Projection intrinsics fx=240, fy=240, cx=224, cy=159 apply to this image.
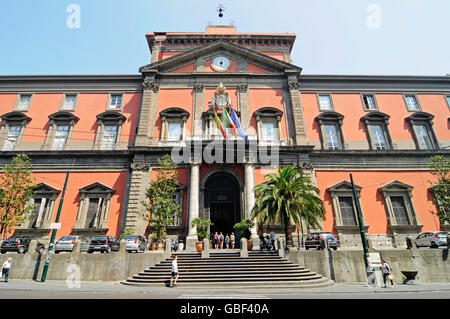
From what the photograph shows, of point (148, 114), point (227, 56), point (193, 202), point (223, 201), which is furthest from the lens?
point (227, 56)

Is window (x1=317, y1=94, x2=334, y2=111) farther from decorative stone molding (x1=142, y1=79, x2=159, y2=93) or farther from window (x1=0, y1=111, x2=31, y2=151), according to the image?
window (x1=0, y1=111, x2=31, y2=151)

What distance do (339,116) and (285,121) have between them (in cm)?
563

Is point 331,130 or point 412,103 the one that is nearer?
point 331,130

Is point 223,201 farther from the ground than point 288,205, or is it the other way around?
point 223,201

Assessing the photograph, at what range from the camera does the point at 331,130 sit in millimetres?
24453

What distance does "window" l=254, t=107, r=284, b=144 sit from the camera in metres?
23.5

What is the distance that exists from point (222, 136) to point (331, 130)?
11.5 metres

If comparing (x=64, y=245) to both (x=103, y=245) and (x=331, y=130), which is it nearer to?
(x=103, y=245)

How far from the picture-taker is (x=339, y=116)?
24.6m

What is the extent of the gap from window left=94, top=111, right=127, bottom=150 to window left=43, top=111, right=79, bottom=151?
8.78 feet

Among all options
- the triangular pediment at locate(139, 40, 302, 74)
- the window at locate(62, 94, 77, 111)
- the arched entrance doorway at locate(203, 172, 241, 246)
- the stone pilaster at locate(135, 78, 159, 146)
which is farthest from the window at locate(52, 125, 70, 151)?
the arched entrance doorway at locate(203, 172, 241, 246)

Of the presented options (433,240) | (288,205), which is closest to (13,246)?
(288,205)
